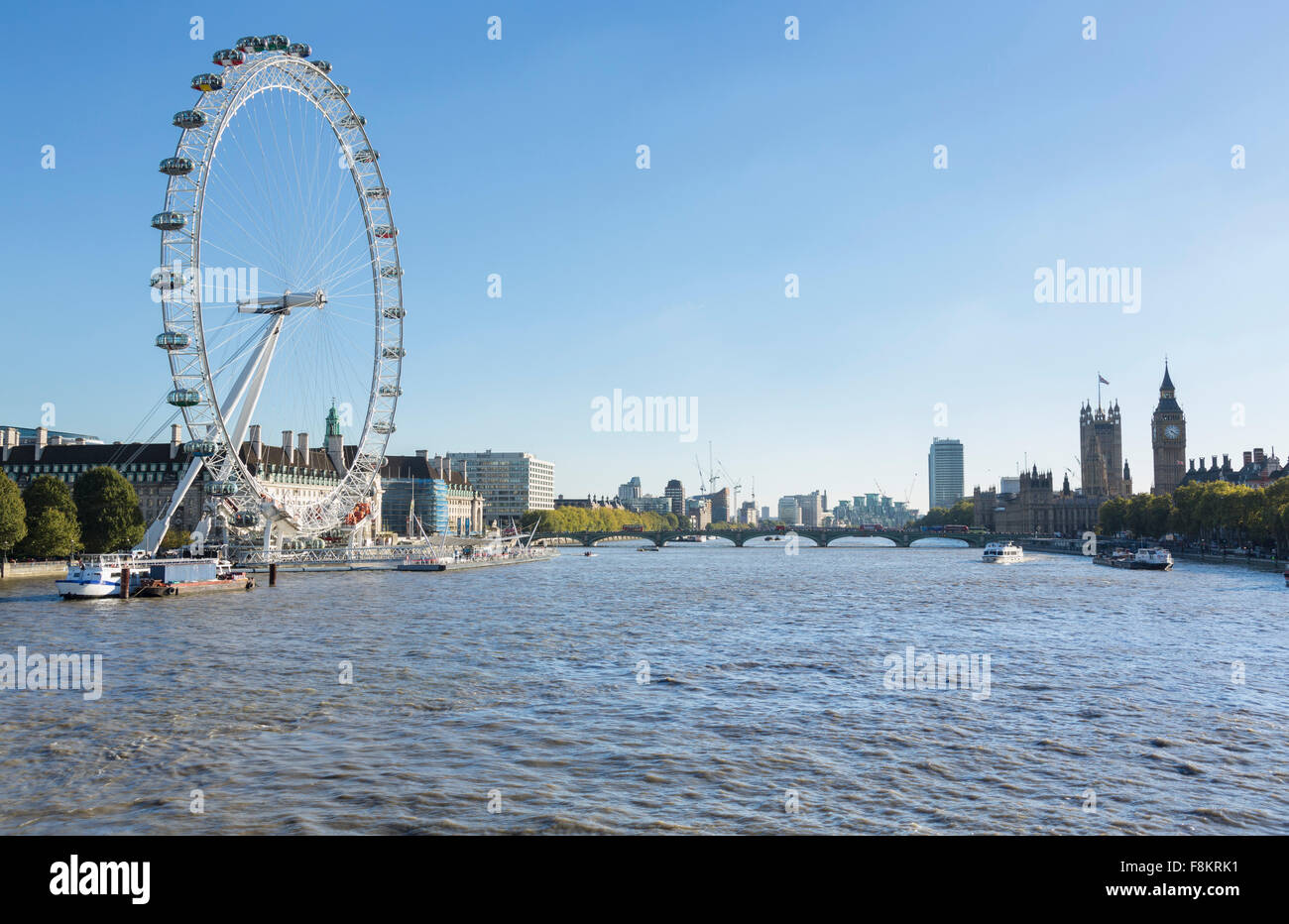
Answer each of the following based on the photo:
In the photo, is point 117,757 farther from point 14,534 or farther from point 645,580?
point 645,580

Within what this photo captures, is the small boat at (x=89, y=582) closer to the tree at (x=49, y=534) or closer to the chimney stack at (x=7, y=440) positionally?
the tree at (x=49, y=534)

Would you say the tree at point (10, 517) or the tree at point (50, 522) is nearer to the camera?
the tree at point (10, 517)

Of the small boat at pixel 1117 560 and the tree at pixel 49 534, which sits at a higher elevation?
the tree at pixel 49 534

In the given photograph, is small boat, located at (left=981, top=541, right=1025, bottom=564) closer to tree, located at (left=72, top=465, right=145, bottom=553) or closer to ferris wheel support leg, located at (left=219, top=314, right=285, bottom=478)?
ferris wheel support leg, located at (left=219, top=314, right=285, bottom=478)

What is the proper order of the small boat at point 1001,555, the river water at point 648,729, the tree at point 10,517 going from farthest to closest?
the small boat at point 1001,555 → the tree at point 10,517 → the river water at point 648,729

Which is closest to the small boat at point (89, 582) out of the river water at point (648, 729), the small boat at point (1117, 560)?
the river water at point (648, 729)
